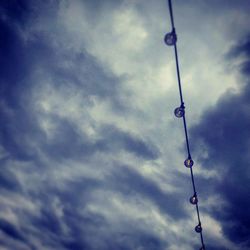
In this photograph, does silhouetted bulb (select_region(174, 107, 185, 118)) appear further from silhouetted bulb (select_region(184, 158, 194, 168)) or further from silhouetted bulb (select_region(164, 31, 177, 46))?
silhouetted bulb (select_region(164, 31, 177, 46))

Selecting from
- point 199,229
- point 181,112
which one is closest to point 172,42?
point 181,112

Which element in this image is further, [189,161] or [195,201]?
[195,201]

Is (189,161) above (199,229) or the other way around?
above

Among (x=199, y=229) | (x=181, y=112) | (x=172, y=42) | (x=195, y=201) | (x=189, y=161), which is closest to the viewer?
(x=172, y=42)

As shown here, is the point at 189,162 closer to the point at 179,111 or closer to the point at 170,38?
the point at 179,111

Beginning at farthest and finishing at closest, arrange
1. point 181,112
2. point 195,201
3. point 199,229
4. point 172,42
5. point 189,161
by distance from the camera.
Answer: point 199,229
point 195,201
point 189,161
point 181,112
point 172,42

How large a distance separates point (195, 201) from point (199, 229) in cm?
280

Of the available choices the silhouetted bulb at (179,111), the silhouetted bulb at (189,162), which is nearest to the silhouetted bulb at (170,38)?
the silhouetted bulb at (179,111)

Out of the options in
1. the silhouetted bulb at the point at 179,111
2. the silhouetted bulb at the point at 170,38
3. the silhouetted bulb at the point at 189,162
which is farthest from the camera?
the silhouetted bulb at the point at 189,162

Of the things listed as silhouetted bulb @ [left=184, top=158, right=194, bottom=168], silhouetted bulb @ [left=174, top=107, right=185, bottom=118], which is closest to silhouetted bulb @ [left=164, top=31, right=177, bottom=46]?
silhouetted bulb @ [left=174, top=107, right=185, bottom=118]

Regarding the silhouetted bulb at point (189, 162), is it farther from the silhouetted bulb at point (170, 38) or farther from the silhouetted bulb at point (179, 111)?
the silhouetted bulb at point (170, 38)

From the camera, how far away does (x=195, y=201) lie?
39.2 feet

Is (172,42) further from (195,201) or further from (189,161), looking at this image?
(195,201)

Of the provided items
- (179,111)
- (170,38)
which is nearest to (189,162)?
(179,111)
